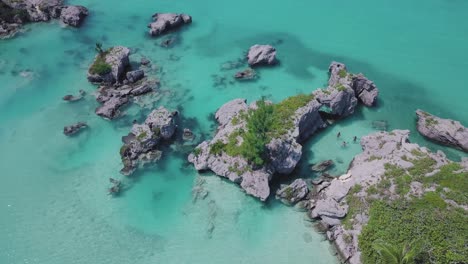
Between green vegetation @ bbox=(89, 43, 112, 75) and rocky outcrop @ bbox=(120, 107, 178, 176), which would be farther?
green vegetation @ bbox=(89, 43, 112, 75)

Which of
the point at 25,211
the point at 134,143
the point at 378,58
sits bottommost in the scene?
the point at 25,211

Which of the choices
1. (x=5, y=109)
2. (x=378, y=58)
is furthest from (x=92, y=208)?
(x=378, y=58)

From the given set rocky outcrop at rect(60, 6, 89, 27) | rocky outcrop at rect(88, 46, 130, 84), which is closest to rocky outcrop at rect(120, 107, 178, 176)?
rocky outcrop at rect(88, 46, 130, 84)

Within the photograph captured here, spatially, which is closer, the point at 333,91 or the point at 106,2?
the point at 333,91

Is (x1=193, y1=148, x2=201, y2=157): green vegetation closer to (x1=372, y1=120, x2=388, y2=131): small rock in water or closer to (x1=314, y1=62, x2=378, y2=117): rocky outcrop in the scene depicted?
(x1=314, y1=62, x2=378, y2=117): rocky outcrop

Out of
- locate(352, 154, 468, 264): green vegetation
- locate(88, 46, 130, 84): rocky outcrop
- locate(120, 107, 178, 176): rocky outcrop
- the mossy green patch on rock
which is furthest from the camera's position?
locate(88, 46, 130, 84): rocky outcrop

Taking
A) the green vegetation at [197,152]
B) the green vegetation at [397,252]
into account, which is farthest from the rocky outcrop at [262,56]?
the green vegetation at [397,252]

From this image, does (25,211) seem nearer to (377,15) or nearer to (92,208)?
(92,208)
